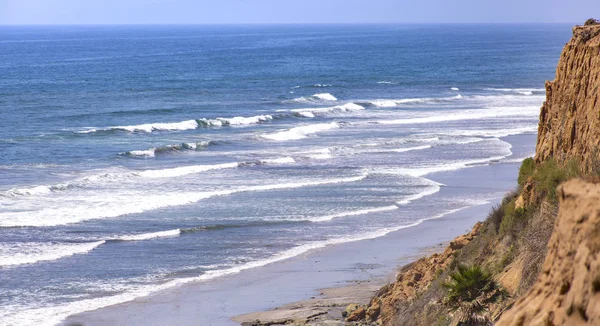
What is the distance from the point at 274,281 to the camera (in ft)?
66.2

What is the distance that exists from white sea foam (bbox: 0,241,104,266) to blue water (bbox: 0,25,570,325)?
6 centimetres

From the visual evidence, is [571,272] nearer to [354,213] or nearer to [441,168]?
[354,213]

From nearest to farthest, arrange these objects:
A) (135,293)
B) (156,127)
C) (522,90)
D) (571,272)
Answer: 1. (571,272)
2. (135,293)
3. (156,127)
4. (522,90)

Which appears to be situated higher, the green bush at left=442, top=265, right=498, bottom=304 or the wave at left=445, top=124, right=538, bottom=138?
the green bush at left=442, top=265, right=498, bottom=304

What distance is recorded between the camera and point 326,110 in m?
57.9

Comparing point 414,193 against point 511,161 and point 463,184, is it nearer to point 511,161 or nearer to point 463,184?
A: point 463,184

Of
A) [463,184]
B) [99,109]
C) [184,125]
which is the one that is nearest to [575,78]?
[463,184]

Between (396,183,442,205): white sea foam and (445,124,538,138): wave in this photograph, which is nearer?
(396,183,442,205): white sea foam

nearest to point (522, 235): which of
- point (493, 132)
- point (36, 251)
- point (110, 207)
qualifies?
point (36, 251)

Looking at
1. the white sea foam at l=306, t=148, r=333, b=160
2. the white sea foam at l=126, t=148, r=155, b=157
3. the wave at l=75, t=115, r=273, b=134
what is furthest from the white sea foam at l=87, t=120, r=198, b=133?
the white sea foam at l=306, t=148, r=333, b=160

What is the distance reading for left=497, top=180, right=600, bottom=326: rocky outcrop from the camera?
633cm

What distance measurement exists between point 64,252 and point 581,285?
60.2ft

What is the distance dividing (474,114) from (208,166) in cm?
2371

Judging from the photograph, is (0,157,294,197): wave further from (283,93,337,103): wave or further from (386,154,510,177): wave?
(283,93,337,103): wave
